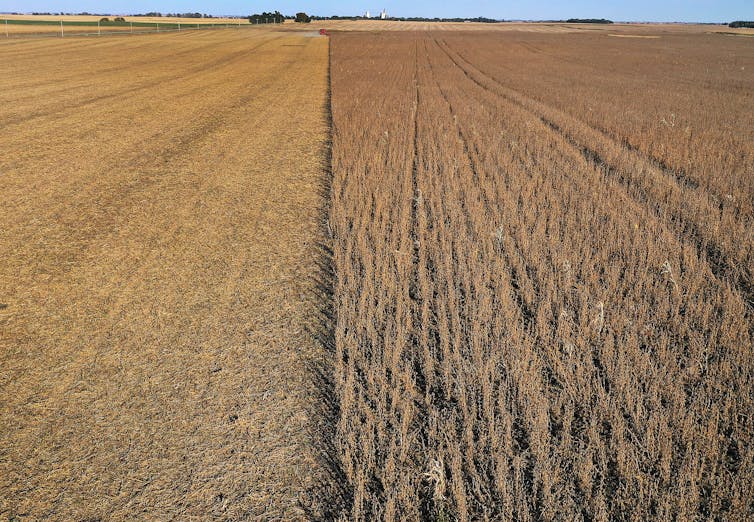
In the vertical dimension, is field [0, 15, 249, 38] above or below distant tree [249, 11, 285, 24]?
below

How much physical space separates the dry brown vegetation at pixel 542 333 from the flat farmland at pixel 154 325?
479 mm

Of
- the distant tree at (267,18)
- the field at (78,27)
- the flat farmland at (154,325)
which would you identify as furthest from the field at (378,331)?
the distant tree at (267,18)

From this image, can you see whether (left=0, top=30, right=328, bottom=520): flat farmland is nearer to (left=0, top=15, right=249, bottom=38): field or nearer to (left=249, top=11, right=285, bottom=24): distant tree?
(left=0, top=15, right=249, bottom=38): field

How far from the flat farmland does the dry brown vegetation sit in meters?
0.48

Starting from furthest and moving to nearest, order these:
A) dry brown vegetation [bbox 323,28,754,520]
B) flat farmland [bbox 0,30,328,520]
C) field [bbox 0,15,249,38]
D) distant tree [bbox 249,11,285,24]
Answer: distant tree [bbox 249,11,285,24], field [bbox 0,15,249,38], flat farmland [bbox 0,30,328,520], dry brown vegetation [bbox 323,28,754,520]

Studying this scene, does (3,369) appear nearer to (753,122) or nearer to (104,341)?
(104,341)

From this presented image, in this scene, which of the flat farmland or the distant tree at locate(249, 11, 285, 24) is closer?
the flat farmland

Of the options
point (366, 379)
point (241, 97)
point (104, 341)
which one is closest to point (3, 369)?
point (104, 341)

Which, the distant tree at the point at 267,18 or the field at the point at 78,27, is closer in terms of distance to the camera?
the field at the point at 78,27

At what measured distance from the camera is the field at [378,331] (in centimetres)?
294

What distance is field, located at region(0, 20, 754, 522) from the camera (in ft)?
9.64

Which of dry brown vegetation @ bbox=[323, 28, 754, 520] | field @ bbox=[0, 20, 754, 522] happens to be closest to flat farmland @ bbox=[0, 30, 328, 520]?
field @ bbox=[0, 20, 754, 522]

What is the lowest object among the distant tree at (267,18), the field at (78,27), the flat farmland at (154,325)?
the flat farmland at (154,325)

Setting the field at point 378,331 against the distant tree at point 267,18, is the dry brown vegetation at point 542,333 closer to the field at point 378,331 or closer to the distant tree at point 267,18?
the field at point 378,331
